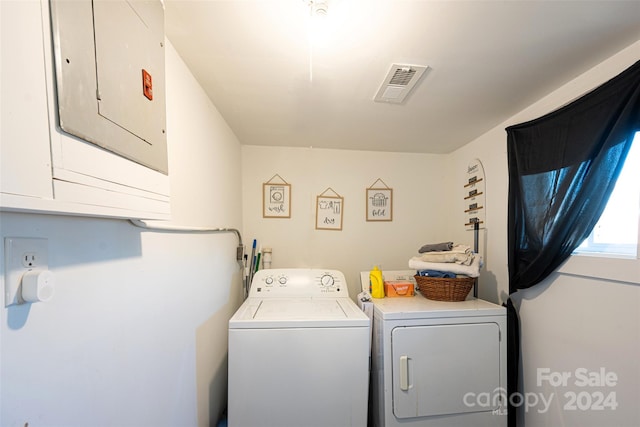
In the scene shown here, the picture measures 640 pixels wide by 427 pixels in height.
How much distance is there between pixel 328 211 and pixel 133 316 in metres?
1.82

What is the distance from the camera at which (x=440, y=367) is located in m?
1.45

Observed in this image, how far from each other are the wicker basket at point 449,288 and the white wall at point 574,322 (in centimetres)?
34

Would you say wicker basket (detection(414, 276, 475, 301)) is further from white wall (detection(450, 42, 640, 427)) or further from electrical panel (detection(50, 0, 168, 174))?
electrical panel (detection(50, 0, 168, 174))

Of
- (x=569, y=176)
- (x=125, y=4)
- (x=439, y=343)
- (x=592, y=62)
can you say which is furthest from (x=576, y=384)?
(x=125, y=4)

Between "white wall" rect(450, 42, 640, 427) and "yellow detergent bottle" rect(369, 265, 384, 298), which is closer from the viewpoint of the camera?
"white wall" rect(450, 42, 640, 427)

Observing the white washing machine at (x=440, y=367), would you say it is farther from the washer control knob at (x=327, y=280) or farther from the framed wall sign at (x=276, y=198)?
the framed wall sign at (x=276, y=198)

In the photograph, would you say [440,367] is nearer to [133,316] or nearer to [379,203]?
[379,203]

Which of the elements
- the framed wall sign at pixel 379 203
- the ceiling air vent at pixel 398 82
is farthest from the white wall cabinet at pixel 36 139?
the framed wall sign at pixel 379 203

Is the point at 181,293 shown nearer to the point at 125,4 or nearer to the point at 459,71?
the point at 125,4

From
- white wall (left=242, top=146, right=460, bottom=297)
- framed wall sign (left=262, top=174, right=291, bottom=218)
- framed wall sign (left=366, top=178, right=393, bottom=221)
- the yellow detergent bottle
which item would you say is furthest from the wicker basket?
framed wall sign (left=262, top=174, right=291, bottom=218)

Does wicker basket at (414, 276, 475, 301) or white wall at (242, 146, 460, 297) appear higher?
white wall at (242, 146, 460, 297)

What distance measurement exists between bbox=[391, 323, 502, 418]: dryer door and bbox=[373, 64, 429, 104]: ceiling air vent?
4.53ft

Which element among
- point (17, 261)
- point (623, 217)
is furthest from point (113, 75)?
point (623, 217)

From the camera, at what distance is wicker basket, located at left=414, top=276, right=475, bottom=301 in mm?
1649
